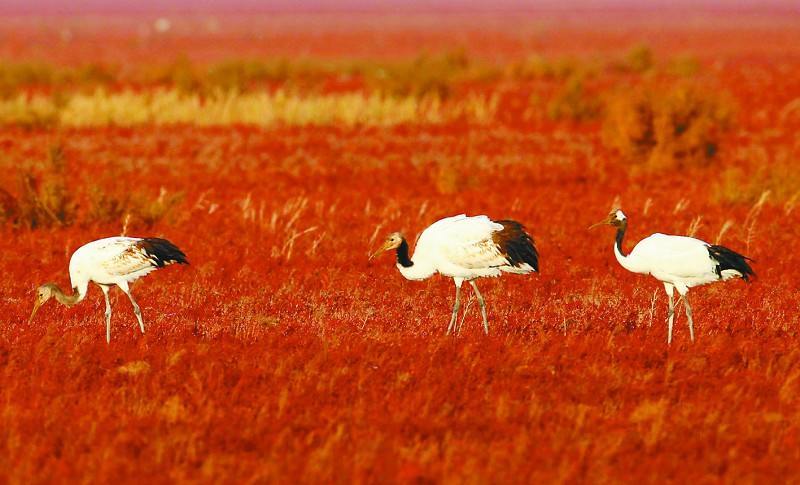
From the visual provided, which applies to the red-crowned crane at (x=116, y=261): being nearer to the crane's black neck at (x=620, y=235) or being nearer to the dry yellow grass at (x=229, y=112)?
the crane's black neck at (x=620, y=235)

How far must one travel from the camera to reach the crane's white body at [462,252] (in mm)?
9031

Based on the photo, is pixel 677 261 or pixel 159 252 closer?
pixel 677 261

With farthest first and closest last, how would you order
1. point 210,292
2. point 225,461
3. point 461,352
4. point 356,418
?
1. point 210,292
2. point 461,352
3. point 356,418
4. point 225,461

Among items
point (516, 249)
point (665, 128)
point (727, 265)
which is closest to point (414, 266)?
point (516, 249)

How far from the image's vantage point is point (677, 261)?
28.2 feet

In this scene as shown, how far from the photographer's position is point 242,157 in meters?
21.3

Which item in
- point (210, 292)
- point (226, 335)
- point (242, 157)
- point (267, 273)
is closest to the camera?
point (226, 335)

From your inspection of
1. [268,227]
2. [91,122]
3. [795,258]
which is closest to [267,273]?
[268,227]

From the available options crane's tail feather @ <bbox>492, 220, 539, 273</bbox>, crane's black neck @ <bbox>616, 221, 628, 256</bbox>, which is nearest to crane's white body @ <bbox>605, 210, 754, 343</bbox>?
crane's black neck @ <bbox>616, 221, 628, 256</bbox>

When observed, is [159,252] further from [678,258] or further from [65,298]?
[678,258]

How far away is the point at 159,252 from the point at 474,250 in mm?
2591

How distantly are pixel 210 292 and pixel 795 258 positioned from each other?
22.0 feet

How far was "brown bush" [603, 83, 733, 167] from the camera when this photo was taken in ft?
67.9

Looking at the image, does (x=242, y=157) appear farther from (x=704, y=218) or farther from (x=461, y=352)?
(x=461, y=352)
